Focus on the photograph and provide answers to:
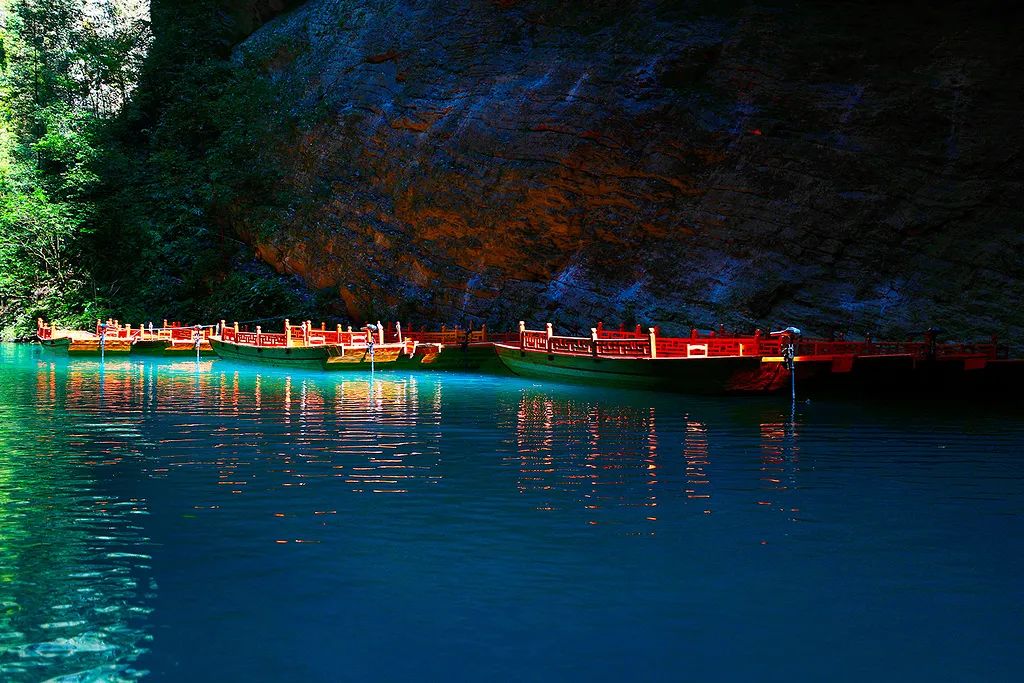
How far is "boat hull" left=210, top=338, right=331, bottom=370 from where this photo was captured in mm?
37875

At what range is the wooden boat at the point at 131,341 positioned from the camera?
50.0 meters

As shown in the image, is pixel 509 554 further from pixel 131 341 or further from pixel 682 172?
pixel 131 341

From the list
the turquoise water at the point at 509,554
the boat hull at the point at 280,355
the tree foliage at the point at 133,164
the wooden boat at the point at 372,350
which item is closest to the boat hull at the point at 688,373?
the turquoise water at the point at 509,554

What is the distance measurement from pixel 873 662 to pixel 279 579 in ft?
16.1

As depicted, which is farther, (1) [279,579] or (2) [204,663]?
(1) [279,579]

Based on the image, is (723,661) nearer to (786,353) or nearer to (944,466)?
(944,466)

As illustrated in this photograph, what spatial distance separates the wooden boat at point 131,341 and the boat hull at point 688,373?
87.7 ft

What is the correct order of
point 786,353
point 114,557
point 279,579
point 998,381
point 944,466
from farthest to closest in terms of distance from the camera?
point 998,381 → point 786,353 → point 944,466 → point 114,557 → point 279,579

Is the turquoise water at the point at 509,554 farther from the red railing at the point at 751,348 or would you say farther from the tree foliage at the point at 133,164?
the tree foliage at the point at 133,164

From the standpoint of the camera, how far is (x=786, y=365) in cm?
2664

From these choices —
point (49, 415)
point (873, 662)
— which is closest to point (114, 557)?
point (873, 662)

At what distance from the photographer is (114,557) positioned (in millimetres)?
8805

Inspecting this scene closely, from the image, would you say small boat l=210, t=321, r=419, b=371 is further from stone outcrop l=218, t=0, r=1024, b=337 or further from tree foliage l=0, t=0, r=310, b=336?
tree foliage l=0, t=0, r=310, b=336

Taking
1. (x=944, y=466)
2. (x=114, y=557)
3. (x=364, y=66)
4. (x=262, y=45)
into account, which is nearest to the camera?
(x=114, y=557)
